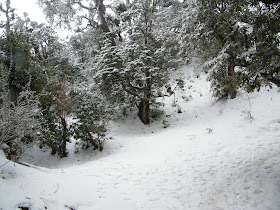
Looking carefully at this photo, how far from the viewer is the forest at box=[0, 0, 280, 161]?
11.6 feet

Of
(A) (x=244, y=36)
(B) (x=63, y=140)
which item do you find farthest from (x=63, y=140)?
(A) (x=244, y=36)

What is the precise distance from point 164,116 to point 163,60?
→ 3499mm

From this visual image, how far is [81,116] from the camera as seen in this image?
7793 mm

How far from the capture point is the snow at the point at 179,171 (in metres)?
3.09

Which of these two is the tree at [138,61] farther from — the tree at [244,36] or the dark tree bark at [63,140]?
the tree at [244,36]

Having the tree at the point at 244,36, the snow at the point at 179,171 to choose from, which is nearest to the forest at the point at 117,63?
the tree at the point at 244,36

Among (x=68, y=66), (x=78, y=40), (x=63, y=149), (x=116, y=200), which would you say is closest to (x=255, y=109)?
(x=116, y=200)

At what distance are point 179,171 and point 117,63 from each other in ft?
22.6

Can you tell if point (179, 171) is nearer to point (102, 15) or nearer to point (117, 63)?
point (117, 63)

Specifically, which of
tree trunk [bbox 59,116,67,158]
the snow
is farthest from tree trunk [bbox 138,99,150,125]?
tree trunk [bbox 59,116,67,158]

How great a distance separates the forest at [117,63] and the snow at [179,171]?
865 millimetres

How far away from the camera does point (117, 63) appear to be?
32.0 feet

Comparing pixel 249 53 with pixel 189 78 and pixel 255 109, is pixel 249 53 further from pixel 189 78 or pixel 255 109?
pixel 189 78

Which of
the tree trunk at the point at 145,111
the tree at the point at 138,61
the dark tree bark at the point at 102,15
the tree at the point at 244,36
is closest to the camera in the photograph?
the tree at the point at 244,36
